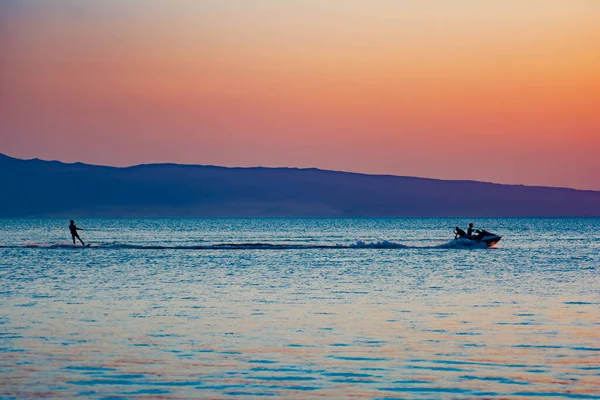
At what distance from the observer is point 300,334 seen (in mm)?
20703

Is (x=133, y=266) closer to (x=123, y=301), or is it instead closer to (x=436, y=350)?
(x=123, y=301)

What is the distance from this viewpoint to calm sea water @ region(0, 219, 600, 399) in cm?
1552

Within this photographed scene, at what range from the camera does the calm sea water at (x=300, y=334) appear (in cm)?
1552

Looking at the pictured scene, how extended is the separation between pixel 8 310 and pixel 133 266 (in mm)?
21381

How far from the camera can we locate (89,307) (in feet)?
86.4

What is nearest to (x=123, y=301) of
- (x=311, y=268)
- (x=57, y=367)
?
(x=57, y=367)

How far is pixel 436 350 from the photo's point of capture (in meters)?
18.5

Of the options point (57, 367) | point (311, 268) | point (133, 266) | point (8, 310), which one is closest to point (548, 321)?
point (57, 367)

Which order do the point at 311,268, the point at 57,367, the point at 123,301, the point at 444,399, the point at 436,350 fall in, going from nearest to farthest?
1. the point at 444,399
2. the point at 57,367
3. the point at 436,350
4. the point at 123,301
5. the point at 311,268

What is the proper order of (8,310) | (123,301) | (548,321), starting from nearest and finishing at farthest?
1. (548,321)
2. (8,310)
3. (123,301)

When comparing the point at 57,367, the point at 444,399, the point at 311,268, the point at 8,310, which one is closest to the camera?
the point at 444,399

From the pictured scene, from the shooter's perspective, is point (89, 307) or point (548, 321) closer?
point (548, 321)

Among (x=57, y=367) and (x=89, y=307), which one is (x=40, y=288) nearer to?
(x=89, y=307)

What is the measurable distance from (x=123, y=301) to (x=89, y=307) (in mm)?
1959
